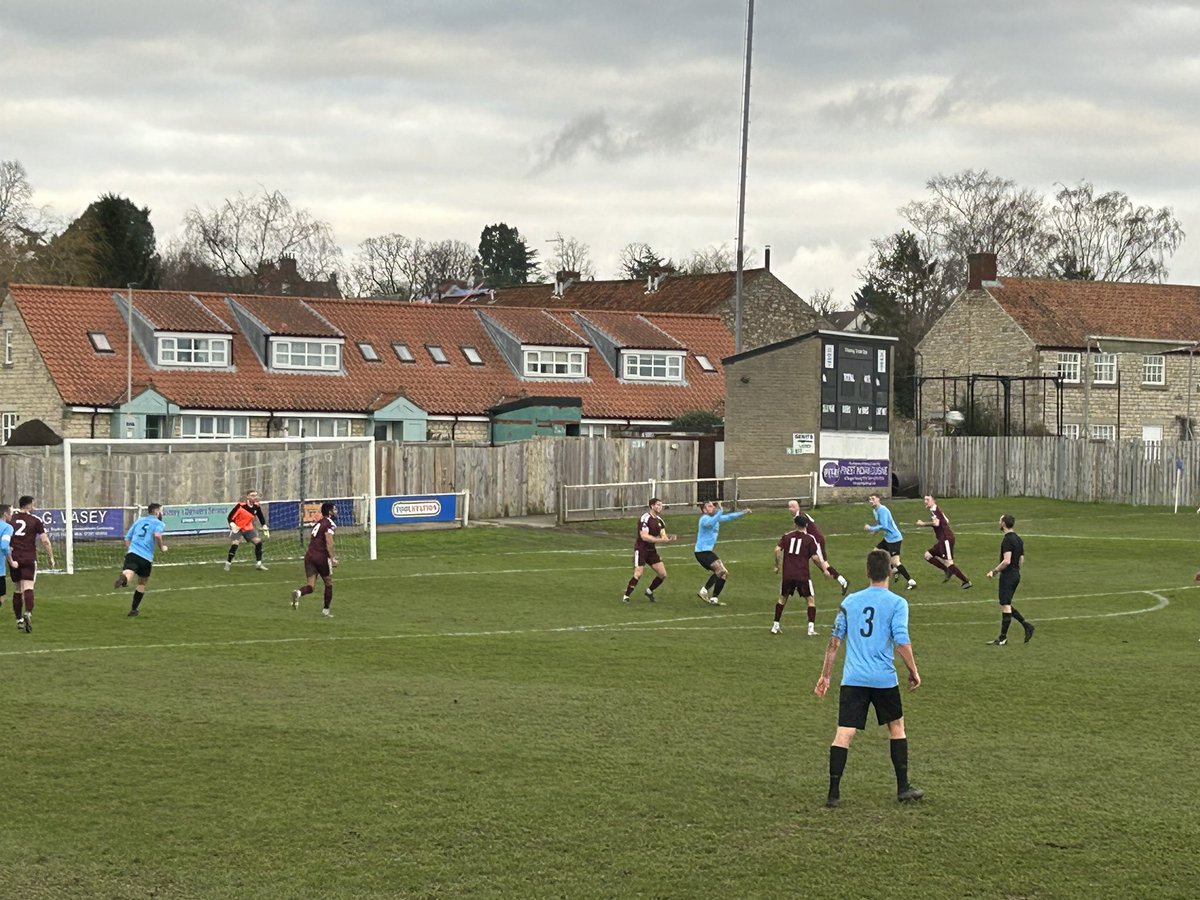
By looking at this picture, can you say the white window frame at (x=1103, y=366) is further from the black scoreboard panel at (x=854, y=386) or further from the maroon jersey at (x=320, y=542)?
the maroon jersey at (x=320, y=542)

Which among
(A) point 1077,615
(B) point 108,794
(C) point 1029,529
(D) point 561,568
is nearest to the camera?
(B) point 108,794

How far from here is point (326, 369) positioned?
6325 cm

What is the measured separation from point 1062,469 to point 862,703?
45.9m

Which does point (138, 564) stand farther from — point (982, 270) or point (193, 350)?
point (982, 270)

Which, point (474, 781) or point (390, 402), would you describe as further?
point (390, 402)

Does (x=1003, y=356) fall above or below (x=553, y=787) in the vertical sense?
above

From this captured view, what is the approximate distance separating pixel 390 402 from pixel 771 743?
152 feet

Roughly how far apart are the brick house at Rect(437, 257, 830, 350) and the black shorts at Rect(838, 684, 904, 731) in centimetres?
6136

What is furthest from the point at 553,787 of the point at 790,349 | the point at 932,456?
the point at 932,456

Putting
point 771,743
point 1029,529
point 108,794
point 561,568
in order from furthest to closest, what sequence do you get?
point 1029,529 < point 561,568 < point 771,743 < point 108,794

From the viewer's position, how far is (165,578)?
112 ft

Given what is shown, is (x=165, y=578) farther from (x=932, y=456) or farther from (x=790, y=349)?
(x=932, y=456)

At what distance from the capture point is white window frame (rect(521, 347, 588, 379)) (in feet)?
219

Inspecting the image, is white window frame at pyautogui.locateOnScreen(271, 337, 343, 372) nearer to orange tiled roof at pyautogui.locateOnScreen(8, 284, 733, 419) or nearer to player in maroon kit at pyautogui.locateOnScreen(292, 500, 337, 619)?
orange tiled roof at pyautogui.locateOnScreen(8, 284, 733, 419)
